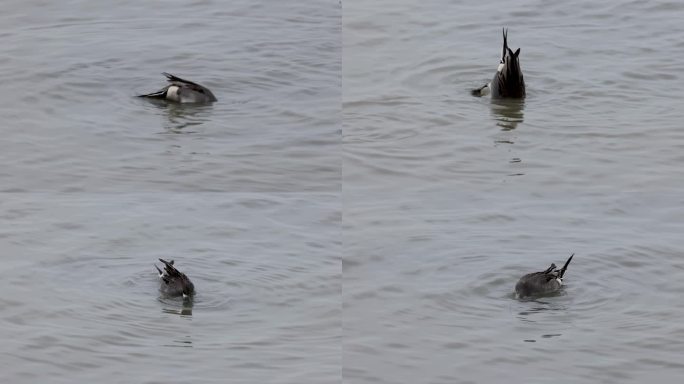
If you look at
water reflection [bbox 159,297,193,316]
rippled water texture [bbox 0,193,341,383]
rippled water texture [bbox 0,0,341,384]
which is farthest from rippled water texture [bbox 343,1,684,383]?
water reflection [bbox 159,297,193,316]

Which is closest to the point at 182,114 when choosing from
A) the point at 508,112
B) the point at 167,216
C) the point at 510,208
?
the point at 167,216

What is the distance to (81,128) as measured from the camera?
1330cm

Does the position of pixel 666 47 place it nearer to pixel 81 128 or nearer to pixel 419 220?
pixel 419 220

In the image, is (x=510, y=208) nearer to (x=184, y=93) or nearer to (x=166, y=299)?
(x=166, y=299)

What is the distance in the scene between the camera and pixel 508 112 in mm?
14312

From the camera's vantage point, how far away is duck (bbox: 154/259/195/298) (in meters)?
12.3

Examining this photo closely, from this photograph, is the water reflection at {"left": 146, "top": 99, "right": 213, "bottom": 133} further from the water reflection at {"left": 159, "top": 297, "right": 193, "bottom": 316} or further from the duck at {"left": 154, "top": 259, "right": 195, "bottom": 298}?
the water reflection at {"left": 159, "top": 297, "right": 193, "bottom": 316}

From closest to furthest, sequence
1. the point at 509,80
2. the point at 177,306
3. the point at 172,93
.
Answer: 1. the point at 177,306
2. the point at 172,93
3. the point at 509,80

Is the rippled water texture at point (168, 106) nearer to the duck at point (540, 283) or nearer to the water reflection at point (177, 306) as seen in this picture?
the water reflection at point (177, 306)

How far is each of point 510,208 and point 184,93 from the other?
3750mm

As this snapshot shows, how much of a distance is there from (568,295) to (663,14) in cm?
667

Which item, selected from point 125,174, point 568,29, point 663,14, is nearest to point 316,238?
point 125,174

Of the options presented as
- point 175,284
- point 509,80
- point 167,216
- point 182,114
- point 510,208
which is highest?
point 509,80

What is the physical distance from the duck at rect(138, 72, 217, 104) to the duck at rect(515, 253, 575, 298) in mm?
4253
